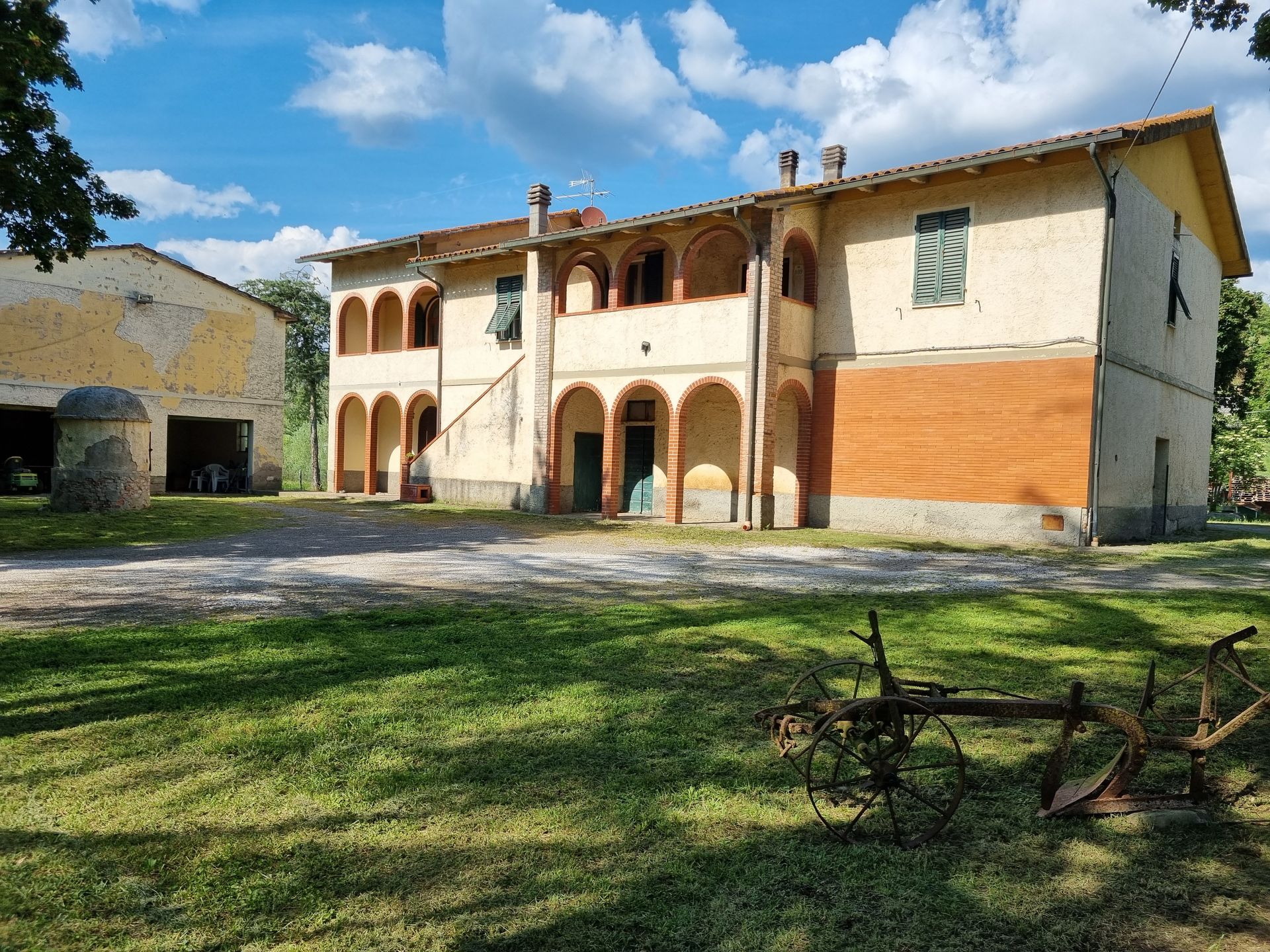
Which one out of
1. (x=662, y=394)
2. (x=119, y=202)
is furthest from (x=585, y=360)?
(x=119, y=202)

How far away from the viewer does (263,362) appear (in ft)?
89.5

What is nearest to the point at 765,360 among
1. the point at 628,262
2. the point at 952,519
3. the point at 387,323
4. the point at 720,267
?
the point at 720,267

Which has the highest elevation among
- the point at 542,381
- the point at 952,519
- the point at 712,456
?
the point at 542,381

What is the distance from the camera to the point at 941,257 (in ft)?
53.5

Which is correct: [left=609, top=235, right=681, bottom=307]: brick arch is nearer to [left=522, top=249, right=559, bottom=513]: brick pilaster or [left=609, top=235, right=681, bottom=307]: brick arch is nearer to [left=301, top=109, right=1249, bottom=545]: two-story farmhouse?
[left=301, top=109, right=1249, bottom=545]: two-story farmhouse

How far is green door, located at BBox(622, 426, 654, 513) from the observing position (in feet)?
68.8

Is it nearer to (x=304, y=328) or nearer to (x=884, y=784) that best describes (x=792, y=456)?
(x=884, y=784)

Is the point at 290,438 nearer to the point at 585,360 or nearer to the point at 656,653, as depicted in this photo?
the point at 585,360

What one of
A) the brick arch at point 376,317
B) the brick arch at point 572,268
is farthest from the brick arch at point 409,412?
the brick arch at point 572,268

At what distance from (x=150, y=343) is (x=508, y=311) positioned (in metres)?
10.3

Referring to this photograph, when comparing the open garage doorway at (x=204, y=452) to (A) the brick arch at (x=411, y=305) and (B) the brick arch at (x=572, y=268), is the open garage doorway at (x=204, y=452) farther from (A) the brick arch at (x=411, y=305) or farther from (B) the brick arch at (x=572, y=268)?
(B) the brick arch at (x=572, y=268)

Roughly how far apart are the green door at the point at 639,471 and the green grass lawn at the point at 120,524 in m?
7.96

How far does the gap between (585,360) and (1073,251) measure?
32.8 ft

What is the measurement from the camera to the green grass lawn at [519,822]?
8.82ft
